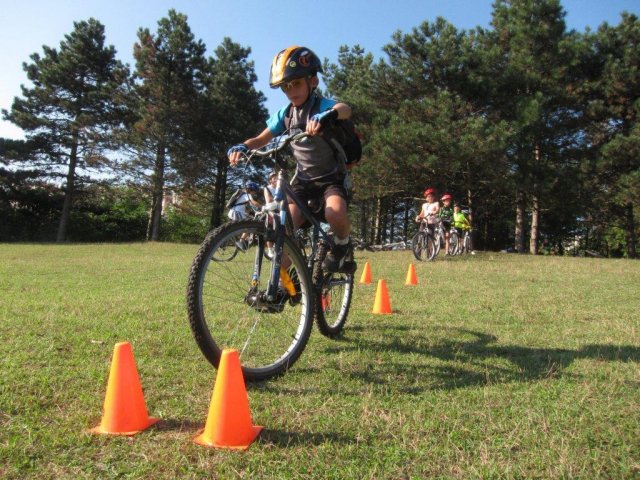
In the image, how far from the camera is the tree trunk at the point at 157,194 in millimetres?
28906

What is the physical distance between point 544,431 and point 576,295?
5.04 metres

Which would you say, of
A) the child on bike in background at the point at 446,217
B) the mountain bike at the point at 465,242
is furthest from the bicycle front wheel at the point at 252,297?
the mountain bike at the point at 465,242

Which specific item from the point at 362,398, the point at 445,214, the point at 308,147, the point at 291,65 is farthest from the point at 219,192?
the point at 362,398

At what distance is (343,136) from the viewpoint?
3.48 m

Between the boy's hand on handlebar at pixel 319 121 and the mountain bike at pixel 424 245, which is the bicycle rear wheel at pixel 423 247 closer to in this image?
the mountain bike at pixel 424 245

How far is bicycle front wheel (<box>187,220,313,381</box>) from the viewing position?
8.42 ft

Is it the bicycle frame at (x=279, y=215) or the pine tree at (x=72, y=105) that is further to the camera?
the pine tree at (x=72, y=105)

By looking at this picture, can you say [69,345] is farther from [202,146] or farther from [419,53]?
[202,146]

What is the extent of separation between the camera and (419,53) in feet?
74.4

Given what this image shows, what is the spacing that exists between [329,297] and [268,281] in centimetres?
116

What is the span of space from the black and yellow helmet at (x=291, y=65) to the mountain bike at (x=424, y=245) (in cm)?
989

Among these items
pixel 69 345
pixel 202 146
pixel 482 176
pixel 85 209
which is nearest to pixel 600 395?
pixel 69 345

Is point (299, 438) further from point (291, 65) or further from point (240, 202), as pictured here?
point (240, 202)

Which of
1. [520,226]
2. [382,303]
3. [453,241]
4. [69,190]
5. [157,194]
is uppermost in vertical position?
[157,194]
